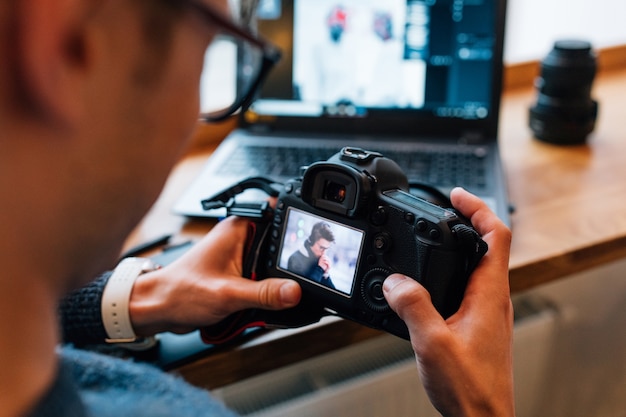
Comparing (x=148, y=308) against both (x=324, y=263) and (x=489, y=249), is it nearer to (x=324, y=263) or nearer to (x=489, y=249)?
(x=324, y=263)

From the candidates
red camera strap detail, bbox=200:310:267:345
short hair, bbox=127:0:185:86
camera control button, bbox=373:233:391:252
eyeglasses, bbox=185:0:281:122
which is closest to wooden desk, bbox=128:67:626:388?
red camera strap detail, bbox=200:310:267:345

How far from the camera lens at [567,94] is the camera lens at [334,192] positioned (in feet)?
1.98

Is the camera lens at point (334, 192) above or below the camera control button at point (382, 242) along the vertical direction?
above

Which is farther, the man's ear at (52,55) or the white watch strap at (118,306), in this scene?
the white watch strap at (118,306)

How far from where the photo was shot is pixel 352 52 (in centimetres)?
98

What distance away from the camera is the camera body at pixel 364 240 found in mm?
544

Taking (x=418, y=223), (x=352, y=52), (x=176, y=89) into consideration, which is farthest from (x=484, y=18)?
(x=176, y=89)

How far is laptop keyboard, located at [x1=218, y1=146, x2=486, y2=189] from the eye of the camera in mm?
891

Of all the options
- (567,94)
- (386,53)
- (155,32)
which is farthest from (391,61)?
(155,32)

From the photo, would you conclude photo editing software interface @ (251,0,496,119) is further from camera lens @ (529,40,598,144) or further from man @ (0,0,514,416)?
man @ (0,0,514,416)

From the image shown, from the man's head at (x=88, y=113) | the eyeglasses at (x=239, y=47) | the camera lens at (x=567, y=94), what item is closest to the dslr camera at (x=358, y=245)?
the eyeglasses at (x=239, y=47)

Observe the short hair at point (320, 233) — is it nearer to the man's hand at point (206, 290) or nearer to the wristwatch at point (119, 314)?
the man's hand at point (206, 290)

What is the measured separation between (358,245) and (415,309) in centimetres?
8

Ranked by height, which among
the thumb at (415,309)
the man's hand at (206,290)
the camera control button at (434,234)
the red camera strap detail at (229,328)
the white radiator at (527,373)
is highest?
the camera control button at (434,234)
